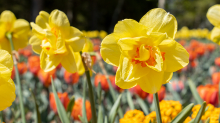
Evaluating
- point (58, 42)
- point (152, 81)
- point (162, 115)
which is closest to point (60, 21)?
point (58, 42)

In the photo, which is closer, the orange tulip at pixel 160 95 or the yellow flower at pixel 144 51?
the yellow flower at pixel 144 51

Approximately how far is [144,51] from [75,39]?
0.31 m

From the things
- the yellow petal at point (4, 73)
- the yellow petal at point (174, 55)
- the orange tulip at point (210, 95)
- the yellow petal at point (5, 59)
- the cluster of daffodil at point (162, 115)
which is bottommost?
the orange tulip at point (210, 95)

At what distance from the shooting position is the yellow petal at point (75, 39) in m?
0.76

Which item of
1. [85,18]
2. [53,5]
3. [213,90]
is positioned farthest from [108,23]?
[213,90]

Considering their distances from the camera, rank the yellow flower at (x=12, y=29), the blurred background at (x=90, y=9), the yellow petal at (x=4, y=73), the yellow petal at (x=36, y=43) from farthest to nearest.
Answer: the blurred background at (x=90, y=9), the yellow flower at (x=12, y=29), the yellow petal at (x=36, y=43), the yellow petal at (x=4, y=73)

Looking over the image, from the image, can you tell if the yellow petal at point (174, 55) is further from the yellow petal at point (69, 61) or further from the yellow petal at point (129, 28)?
the yellow petal at point (69, 61)

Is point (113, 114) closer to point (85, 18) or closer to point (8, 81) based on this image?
point (8, 81)

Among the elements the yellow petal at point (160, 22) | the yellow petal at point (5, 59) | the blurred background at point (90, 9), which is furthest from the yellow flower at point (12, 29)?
the blurred background at point (90, 9)

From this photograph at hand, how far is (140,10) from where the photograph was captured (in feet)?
65.7

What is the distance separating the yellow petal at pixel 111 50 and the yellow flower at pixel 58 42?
0.63 feet

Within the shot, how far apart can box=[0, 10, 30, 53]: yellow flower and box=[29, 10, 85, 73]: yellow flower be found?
1.42 ft

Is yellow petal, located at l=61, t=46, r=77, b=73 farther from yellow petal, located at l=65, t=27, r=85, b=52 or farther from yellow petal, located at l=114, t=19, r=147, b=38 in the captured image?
yellow petal, located at l=114, t=19, r=147, b=38

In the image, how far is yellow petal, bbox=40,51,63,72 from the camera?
777mm
